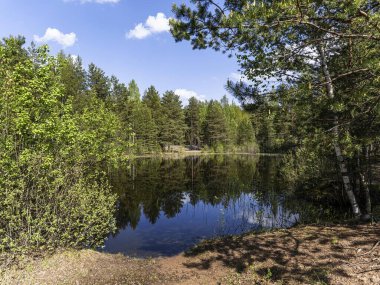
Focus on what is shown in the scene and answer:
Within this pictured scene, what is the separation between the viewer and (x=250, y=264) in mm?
7609

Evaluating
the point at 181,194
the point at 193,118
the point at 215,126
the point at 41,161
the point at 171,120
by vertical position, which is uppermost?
the point at 193,118

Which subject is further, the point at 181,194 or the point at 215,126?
the point at 215,126

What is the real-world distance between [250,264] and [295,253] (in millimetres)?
1260

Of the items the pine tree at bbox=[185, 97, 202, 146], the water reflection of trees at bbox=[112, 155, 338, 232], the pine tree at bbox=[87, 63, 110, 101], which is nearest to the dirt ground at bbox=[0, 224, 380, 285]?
the water reflection of trees at bbox=[112, 155, 338, 232]

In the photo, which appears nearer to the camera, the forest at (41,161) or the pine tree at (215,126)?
the forest at (41,161)

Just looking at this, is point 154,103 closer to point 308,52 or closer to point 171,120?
point 171,120

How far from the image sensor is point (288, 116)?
26.2ft

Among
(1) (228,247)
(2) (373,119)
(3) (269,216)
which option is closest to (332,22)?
(2) (373,119)

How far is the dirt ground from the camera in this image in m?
6.31

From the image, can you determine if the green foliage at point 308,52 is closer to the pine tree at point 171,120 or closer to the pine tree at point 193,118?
the pine tree at point 171,120

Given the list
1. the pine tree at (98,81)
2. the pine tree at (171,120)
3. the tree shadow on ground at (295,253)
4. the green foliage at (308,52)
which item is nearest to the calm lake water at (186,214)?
the tree shadow on ground at (295,253)

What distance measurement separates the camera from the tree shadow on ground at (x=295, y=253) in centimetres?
646

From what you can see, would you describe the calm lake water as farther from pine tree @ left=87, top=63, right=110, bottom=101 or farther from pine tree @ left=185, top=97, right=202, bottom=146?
pine tree @ left=185, top=97, right=202, bottom=146

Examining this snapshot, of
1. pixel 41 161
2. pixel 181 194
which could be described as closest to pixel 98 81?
pixel 181 194
